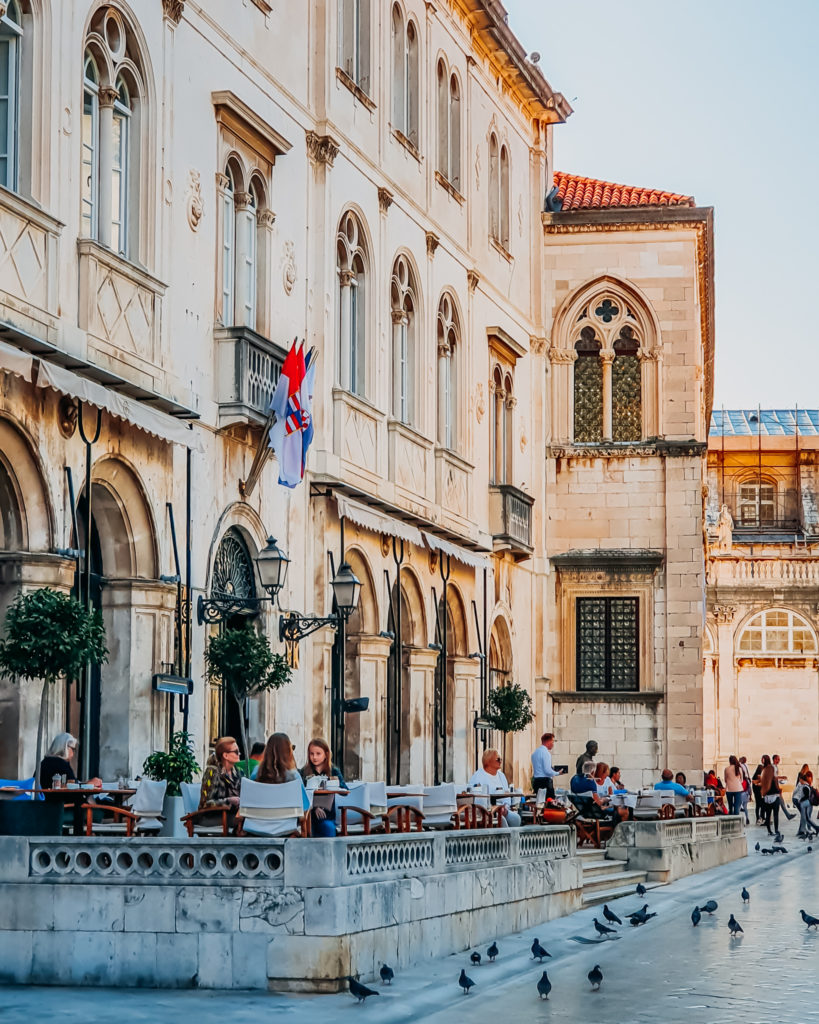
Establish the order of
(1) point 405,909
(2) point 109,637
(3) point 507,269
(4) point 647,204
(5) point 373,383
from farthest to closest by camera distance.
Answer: (4) point 647,204, (3) point 507,269, (5) point 373,383, (2) point 109,637, (1) point 405,909

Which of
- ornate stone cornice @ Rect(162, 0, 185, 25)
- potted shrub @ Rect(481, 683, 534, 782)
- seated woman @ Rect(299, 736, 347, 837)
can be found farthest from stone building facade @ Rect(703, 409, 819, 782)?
seated woman @ Rect(299, 736, 347, 837)

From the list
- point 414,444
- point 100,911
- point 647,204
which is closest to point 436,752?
point 414,444

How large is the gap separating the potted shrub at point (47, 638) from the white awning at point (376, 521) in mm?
9596

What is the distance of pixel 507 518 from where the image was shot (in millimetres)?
35750

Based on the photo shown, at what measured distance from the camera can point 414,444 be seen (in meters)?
30.6

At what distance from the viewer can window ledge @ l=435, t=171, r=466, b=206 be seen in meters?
32.9

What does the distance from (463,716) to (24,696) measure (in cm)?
1623

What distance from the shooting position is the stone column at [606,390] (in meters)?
41.4

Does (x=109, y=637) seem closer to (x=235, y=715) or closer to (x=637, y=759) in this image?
(x=235, y=715)

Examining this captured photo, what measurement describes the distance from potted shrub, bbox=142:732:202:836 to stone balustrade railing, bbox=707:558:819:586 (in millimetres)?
53496

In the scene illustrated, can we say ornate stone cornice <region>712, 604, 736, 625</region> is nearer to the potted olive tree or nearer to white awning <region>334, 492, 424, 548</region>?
white awning <region>334, 492, 424, 548</region>

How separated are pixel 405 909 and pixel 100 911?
259 centimetres

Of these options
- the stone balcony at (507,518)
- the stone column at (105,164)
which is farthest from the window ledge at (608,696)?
the stone column at (105,164)

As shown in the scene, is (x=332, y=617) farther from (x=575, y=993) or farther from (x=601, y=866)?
(x=575, y=993)
